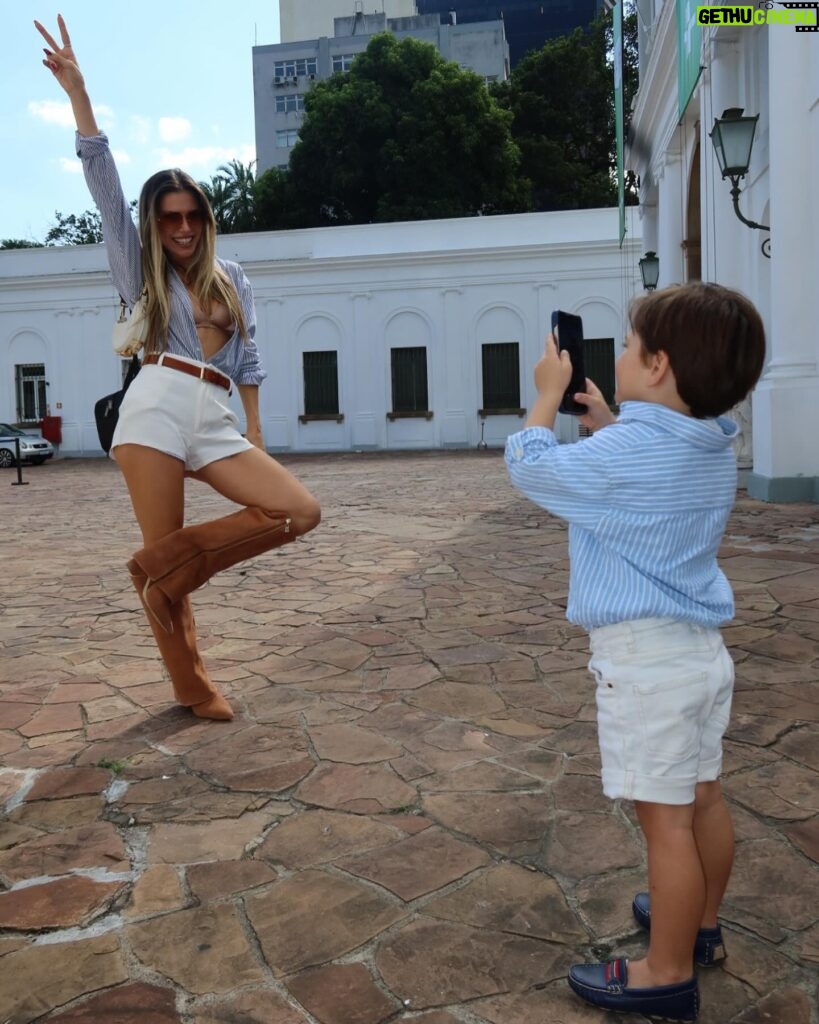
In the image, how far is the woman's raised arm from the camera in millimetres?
3135

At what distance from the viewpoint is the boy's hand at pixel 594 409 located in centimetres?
188

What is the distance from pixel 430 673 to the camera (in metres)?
4.11

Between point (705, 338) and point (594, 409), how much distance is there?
256mm

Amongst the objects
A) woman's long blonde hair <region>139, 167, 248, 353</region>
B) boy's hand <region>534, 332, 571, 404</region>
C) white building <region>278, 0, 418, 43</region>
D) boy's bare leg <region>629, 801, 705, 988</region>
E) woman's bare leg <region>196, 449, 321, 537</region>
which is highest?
white building <region>278, 0, 418, 43</region>

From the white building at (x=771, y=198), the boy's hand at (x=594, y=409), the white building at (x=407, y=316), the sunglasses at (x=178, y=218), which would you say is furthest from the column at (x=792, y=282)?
the white building at (x=407, y=316)

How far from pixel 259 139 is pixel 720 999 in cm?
5986

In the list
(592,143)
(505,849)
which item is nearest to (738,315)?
(505,849)

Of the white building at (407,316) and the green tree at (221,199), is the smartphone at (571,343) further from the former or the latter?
the green tree at (221,199)

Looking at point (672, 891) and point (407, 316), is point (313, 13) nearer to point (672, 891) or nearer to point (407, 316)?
point (407, 316)

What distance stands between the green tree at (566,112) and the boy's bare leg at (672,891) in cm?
3887

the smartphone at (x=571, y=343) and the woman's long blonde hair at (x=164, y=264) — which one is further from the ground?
the woman's long blonde hair at (x=164, y=264)

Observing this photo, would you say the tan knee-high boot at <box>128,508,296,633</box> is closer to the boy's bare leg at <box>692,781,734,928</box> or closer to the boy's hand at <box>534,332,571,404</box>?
the boy's hand at <box>534,332,571,404</box>

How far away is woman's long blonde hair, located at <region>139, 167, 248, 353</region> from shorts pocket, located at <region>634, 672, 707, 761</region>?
6.86 feet

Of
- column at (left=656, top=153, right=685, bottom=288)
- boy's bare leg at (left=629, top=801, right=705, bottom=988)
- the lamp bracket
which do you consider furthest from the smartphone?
column at (left=656, top=153, right=685, bottom=288)
